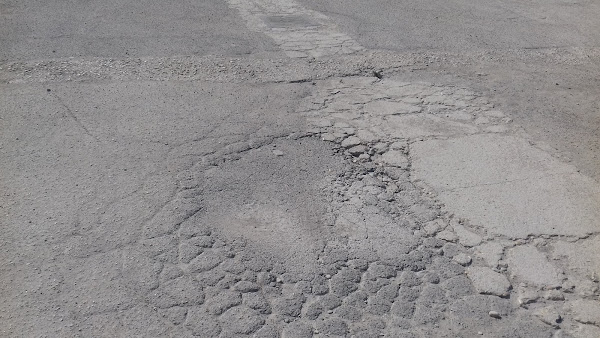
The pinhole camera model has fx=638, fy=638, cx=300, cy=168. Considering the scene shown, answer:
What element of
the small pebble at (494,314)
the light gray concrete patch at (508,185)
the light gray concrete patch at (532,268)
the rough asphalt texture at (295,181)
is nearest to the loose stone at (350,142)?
the rough asphalt texture at (295,181)

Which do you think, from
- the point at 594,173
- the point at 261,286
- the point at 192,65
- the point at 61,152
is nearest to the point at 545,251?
the point at 594,173

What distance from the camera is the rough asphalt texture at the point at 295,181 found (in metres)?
3.91

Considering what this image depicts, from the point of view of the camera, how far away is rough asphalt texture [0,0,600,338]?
391 centimetres

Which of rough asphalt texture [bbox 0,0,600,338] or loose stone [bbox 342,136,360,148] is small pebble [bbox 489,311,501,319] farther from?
loose stone [bbox 342,136,360,148]

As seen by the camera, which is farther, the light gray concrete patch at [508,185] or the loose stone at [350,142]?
the loose stone at [350,142]

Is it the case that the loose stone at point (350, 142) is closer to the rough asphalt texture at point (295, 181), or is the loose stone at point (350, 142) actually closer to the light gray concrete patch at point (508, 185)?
the rough asphalt texture at point (295, 181)

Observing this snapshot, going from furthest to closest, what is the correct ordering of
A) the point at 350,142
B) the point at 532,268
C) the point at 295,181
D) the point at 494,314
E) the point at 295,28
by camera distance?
the point at 295,28 → the point at 350,142 → the point at 295,181 → the point at 532,268 → the point at 494,314

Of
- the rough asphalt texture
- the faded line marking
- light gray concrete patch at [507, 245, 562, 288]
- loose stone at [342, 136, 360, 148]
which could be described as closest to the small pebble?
the rough asphalt texture

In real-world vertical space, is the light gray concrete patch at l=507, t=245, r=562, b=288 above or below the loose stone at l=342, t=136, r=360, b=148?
above

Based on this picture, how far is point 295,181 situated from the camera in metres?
5.20

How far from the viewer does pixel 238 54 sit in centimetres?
777

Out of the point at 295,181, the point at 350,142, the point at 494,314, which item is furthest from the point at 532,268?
the point at 350,142

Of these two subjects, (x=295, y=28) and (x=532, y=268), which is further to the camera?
(x=295, y=28)

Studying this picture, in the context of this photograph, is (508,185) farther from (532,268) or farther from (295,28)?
(295,28)
